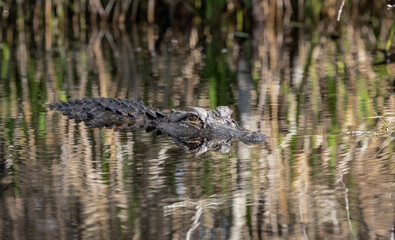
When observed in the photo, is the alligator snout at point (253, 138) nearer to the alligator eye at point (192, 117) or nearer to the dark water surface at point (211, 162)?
the dark water surface at point (211, 162)

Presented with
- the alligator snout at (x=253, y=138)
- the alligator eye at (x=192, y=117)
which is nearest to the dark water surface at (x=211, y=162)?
the alligator snout at (x=253, y=138)

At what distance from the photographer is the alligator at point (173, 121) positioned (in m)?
5.16

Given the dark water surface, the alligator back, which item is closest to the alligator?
the alligator back

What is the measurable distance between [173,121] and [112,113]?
0.73 m

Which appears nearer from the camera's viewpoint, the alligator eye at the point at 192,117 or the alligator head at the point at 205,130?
the alligator head at the point at 205,130

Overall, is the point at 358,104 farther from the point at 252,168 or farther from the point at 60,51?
the point at 60,51

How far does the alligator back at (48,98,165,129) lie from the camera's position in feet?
19.4

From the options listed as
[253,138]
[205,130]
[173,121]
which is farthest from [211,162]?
[173,121]

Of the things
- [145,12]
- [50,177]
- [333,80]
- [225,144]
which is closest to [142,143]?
[225,144]

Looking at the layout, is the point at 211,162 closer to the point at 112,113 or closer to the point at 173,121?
the point at 173,121

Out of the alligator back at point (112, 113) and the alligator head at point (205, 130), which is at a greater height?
the alligator back at point (112, 113)

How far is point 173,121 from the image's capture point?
5.62 meters

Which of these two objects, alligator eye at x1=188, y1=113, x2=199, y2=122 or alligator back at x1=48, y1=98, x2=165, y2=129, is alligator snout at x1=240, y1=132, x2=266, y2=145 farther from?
alligator back at x1=48, y1=98, x2=165, y2=129

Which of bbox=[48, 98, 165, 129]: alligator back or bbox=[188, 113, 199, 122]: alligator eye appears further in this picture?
bbox=[48, 98, 165, 129]: alligator back
